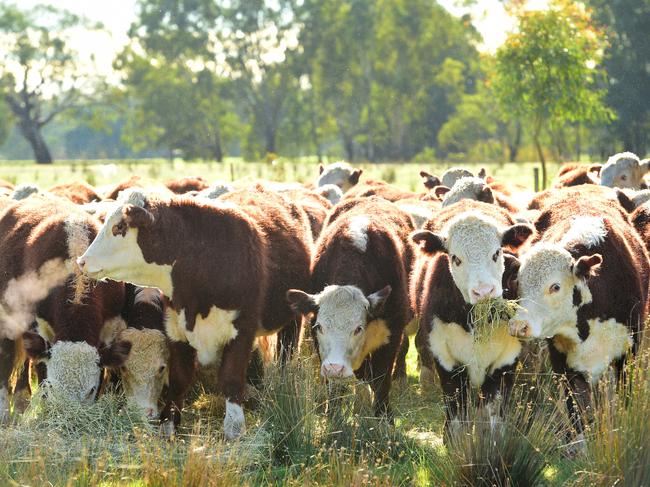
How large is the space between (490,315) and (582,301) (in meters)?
0.67

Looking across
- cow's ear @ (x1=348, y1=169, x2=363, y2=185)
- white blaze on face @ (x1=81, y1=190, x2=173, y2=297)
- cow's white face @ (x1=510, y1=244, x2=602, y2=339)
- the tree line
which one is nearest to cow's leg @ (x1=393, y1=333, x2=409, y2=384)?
cow's white face @ (x1=510, y1=244, x2=602, y2=339)

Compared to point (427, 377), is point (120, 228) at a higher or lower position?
higher

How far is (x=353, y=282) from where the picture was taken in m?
7.43

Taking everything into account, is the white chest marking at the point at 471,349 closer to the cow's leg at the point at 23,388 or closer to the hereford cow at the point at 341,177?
the cow's leg at the point at 23,388

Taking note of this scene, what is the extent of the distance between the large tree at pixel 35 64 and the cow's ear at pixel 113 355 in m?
55.9

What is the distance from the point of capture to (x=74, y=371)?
7.30m

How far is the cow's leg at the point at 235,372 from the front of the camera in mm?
7180

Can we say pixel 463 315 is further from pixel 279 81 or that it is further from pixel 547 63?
pixel 279 81

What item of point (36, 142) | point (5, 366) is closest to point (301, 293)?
point (5, 366)

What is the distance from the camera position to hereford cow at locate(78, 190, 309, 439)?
708 cm

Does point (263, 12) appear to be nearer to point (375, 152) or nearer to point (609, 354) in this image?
point (375, 152)

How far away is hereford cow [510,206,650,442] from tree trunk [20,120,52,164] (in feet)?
184

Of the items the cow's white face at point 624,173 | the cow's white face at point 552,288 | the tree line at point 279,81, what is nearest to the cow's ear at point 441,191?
the cow's white face at point 624,173

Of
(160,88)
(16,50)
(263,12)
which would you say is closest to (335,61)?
(263,12)
